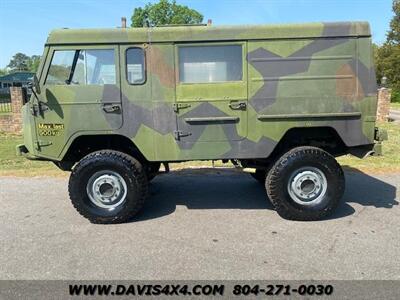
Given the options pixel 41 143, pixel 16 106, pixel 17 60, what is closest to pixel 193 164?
pixel 41 143

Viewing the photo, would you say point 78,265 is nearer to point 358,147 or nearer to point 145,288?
point 145,288

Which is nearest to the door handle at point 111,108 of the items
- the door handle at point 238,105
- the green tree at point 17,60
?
the door handle at point 238,105

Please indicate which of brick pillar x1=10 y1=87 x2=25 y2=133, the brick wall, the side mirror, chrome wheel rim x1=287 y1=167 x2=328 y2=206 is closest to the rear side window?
the side mirror

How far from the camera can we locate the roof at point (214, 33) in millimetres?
4973

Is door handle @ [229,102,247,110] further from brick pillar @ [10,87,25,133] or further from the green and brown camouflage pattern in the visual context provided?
brick pillar @ [10,87,25,133]

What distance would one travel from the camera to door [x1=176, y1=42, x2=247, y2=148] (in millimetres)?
5031

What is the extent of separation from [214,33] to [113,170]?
2177 millimetres

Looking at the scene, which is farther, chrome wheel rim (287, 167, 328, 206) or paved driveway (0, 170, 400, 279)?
chrome wheel rim (287, 167, 328, 206)

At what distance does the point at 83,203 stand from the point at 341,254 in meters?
3.20

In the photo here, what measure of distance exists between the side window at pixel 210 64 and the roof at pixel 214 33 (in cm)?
14

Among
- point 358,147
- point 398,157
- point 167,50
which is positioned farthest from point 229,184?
point 398,157

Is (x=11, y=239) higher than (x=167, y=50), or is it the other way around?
(x=167, y=50)

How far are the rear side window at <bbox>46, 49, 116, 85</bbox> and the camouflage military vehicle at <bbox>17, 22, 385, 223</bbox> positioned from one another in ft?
0.04

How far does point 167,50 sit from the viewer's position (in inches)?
197
